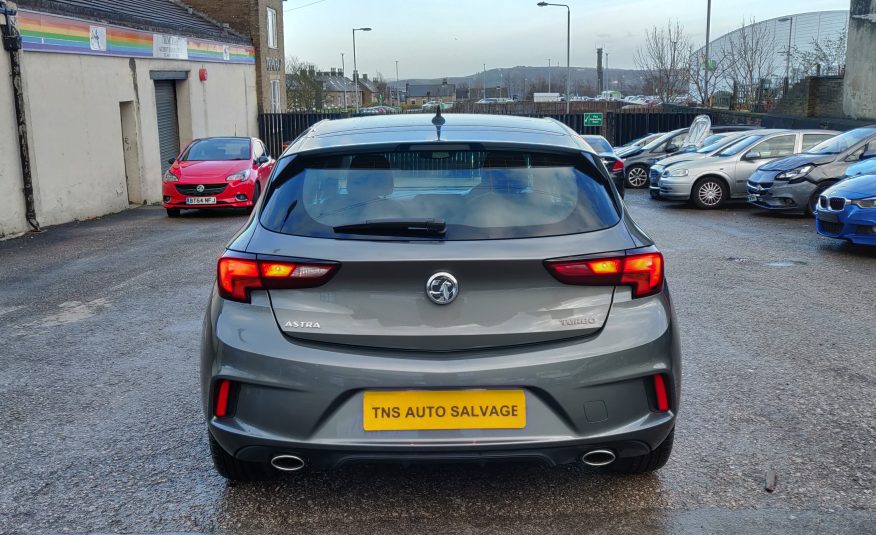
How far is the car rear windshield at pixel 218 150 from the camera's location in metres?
18.3

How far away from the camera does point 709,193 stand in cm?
1819

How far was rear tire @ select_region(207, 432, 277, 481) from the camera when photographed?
3.80 m

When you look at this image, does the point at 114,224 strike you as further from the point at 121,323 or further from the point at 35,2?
the point at 121,323

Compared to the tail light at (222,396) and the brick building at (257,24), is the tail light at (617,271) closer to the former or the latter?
the tail light at (222,396)

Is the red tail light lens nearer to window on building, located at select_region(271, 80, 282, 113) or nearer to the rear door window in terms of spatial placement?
the rear door window

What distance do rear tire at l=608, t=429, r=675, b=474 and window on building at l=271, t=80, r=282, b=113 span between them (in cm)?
3641

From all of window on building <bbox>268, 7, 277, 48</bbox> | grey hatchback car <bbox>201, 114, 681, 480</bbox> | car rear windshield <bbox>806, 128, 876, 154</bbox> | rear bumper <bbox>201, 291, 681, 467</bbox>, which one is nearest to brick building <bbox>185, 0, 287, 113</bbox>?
window on building <bbox>268, 7, 277, 48</bbox>

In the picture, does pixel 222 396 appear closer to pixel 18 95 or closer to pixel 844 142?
pixel 18 95

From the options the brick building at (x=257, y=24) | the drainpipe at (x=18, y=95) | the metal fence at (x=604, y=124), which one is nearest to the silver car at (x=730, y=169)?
the drainpipe at (x=18, y=95)

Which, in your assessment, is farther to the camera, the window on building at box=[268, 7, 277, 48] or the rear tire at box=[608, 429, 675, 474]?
the window on building at box=[268, 7, 277, 48]

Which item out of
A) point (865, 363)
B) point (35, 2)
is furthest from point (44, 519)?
point (35, 2)

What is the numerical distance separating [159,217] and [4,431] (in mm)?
13749

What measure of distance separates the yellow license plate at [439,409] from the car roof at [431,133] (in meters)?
1.10

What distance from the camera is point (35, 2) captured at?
16562mm
